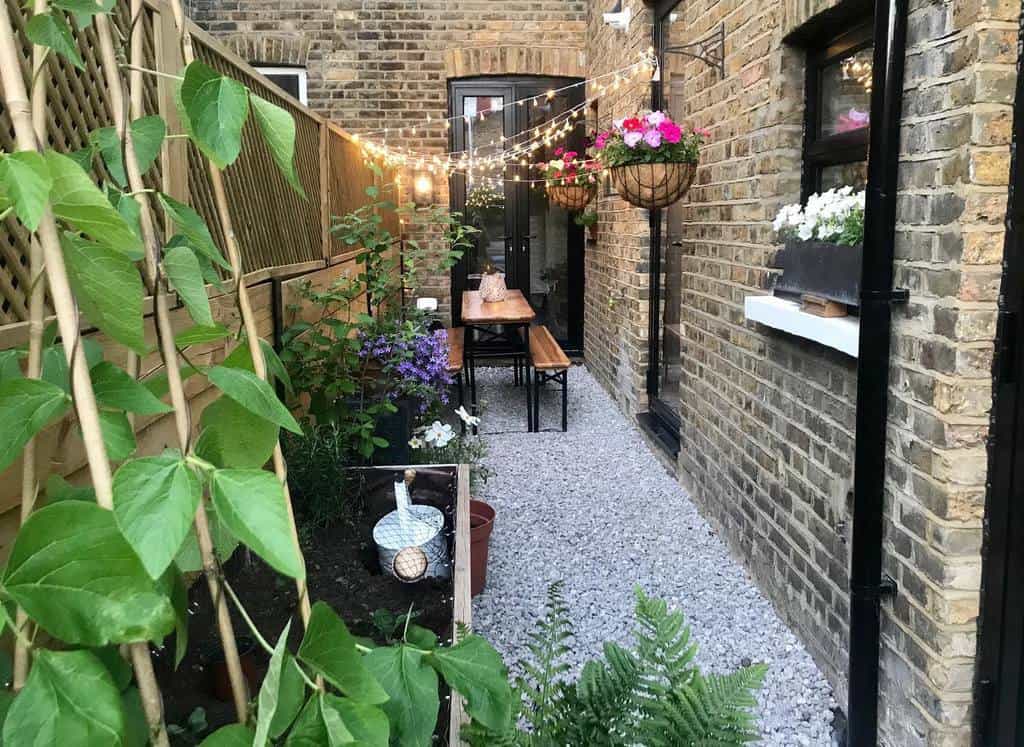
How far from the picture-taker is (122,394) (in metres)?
0.73

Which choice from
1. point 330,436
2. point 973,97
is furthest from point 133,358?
point 330,436

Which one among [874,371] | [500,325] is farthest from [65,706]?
[500,325]

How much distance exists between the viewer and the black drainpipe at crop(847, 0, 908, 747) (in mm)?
2068

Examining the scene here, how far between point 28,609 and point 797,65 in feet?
9.85

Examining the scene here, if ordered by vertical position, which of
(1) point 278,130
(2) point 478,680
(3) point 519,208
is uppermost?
(3) point 519,208

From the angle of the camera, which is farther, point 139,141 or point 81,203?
point 139,141

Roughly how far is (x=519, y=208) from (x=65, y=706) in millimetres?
7954

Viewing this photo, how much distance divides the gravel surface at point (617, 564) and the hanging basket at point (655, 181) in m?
1.55

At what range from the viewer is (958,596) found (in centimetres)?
191

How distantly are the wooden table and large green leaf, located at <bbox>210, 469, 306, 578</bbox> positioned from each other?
5.12 meters

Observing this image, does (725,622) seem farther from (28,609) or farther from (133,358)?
(28,609)

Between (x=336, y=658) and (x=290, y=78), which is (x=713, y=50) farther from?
(x=290, y=78)

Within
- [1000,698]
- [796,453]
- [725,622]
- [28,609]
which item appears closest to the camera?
[28,609]

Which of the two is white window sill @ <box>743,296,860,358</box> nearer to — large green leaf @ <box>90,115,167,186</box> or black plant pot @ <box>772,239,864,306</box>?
black plant pot @ <box>772,239,864,306</box>
